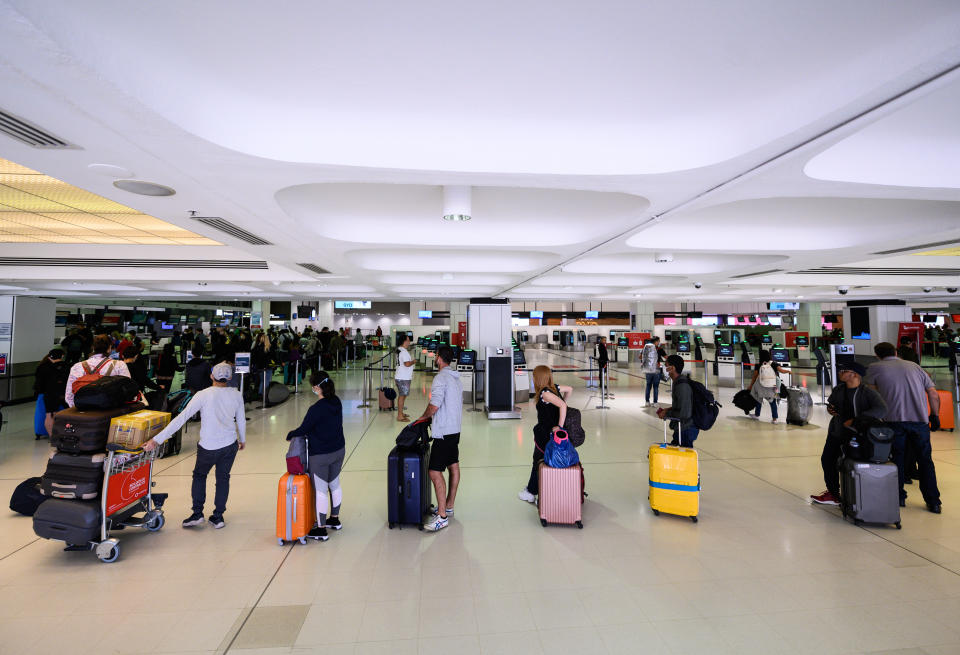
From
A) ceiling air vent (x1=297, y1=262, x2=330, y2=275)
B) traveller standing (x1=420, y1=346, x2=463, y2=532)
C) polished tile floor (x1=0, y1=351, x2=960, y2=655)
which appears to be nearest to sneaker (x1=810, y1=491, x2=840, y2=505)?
polished tile floor (x1=0, y1=351, x2=960, y2=655)

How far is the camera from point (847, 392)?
15.4ft

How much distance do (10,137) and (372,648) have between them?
12.3 ft

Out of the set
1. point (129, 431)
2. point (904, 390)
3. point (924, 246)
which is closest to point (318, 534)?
point (129, 431)

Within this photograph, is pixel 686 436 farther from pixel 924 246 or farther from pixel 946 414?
pixel 946 414

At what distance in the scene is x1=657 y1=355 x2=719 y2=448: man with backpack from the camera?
4.78 metres

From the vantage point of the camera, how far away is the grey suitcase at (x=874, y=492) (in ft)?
13.9

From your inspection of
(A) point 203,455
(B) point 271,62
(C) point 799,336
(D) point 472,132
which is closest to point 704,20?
(D) point 472,132

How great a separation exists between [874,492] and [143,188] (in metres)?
7.27

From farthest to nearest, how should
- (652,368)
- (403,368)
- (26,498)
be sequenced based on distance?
(652,368) < (403,368) < (26,498)

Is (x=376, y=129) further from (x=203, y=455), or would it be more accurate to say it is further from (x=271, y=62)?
(x=203, y=455)

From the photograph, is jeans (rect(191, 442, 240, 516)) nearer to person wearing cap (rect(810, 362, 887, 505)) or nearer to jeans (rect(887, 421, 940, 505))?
person wearing cap (rect(810, 362, 887, 505))

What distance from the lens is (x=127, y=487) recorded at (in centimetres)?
401

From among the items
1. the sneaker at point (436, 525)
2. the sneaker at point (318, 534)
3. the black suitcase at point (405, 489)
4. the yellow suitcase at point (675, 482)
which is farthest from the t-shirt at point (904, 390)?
the sneaker at point (318, 534)

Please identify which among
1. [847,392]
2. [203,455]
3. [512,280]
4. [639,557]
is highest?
[512,280]
